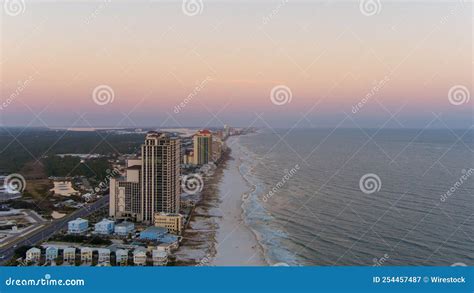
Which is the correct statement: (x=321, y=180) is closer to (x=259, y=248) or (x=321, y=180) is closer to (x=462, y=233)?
(x=462, y=233)

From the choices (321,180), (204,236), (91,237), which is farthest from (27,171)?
(321,180)

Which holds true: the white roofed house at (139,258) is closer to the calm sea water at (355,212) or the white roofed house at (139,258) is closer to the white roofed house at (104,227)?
the white roofed house at (104,227)

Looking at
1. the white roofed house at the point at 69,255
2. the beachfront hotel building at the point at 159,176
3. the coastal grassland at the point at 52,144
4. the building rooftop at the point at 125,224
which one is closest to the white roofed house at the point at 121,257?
the white roofed house at the point at 69,255

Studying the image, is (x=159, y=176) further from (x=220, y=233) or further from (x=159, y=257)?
(x=159, y=257)

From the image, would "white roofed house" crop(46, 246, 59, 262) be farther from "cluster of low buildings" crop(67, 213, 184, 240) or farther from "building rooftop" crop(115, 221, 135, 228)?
"building rooftop" crop(115, 221, 135, 228)

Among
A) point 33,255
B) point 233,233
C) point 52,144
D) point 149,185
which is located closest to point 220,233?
point 233,233

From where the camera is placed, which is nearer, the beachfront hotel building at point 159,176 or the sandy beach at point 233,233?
the sandy beach at point 233,233
